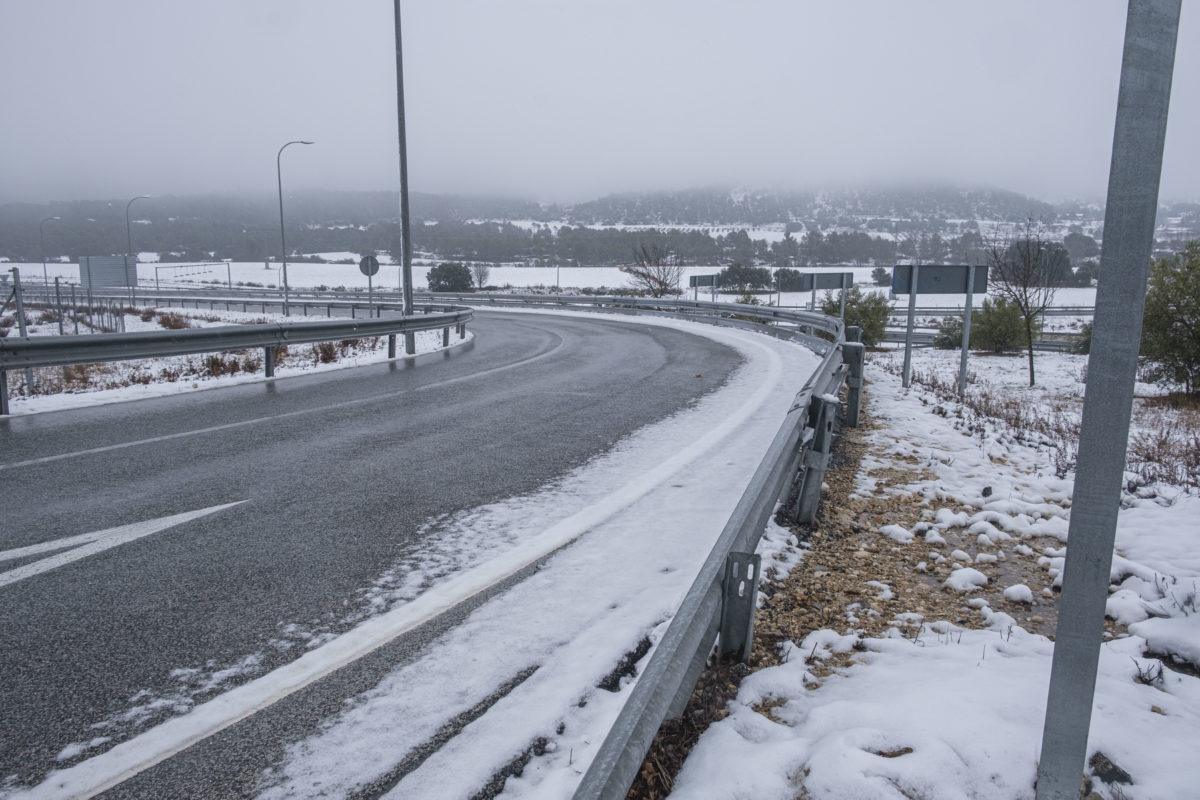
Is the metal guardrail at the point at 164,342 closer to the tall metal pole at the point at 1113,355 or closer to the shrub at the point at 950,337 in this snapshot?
the tall metal pole at the point at 1113,355

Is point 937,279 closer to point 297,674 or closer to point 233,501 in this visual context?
point 233,501

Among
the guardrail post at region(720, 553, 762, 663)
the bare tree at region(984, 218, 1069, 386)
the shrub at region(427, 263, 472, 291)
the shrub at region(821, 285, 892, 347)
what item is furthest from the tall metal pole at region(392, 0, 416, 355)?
the shrub at region(427, 263, 472, 291)

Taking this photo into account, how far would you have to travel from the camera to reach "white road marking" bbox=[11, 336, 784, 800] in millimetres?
2545

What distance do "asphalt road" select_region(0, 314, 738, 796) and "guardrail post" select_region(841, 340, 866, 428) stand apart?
7.06ft

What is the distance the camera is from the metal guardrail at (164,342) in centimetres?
917

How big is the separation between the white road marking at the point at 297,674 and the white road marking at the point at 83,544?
6.53ft

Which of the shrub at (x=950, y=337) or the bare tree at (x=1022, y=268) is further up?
the bare tree at (x=1022, y=268)

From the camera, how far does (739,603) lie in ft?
10.5

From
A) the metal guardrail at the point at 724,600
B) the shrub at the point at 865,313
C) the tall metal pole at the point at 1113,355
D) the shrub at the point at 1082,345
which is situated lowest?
the shrub at the point at 1082,345

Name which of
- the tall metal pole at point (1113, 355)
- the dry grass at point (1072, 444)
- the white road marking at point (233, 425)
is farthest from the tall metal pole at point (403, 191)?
the tall metal pole at point (1113, 355)

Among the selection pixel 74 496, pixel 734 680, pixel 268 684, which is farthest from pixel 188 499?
pixel 734 680

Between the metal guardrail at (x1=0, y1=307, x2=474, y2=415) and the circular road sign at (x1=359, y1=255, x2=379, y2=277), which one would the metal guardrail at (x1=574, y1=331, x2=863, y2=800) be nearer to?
the metal guardrail at (x1=0, y1=307, x2=474, y2=415)

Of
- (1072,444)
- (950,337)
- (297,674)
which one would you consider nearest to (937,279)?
(1072,444)

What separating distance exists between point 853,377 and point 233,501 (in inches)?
259
